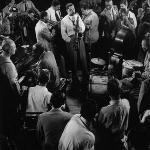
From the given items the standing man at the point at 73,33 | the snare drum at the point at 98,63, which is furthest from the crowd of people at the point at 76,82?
the snare drum at the point at 98,63

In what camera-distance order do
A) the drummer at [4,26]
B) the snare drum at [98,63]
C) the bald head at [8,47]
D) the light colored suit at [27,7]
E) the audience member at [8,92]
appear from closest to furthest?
→ the audience member at [8,92] → the bald head at [8,47] → the snare drum at [98,63] → the drummer at [4,26] → the light colored suit at [27,7]

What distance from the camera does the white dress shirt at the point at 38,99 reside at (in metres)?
4.32

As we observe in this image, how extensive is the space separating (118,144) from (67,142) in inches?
44.4

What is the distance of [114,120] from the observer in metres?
3.82

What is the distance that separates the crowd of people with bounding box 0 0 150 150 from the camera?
11.8ft

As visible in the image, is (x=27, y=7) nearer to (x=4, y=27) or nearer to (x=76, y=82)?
(x=4, y=27)

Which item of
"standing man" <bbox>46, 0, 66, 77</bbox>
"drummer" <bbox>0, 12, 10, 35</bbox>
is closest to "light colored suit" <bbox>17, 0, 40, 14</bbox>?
"drummer" <bbox>0, 12, 10, 35</bbox>

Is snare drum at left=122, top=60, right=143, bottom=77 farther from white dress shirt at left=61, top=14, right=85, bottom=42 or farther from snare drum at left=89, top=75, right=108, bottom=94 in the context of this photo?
white dress shirt at left=61, top=14, right=85, bottom=42

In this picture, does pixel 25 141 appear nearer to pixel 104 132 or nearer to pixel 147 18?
pixel 104 132

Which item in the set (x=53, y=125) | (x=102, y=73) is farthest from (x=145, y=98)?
(x=102, y=73)

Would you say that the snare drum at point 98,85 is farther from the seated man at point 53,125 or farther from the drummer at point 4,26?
the drummer at point 4,26

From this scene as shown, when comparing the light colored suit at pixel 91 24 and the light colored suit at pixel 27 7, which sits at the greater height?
the light colored suit at pixel 27 7

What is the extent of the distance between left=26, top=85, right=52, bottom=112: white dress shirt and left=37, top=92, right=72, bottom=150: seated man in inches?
24.2

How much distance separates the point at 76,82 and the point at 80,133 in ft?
14.7
